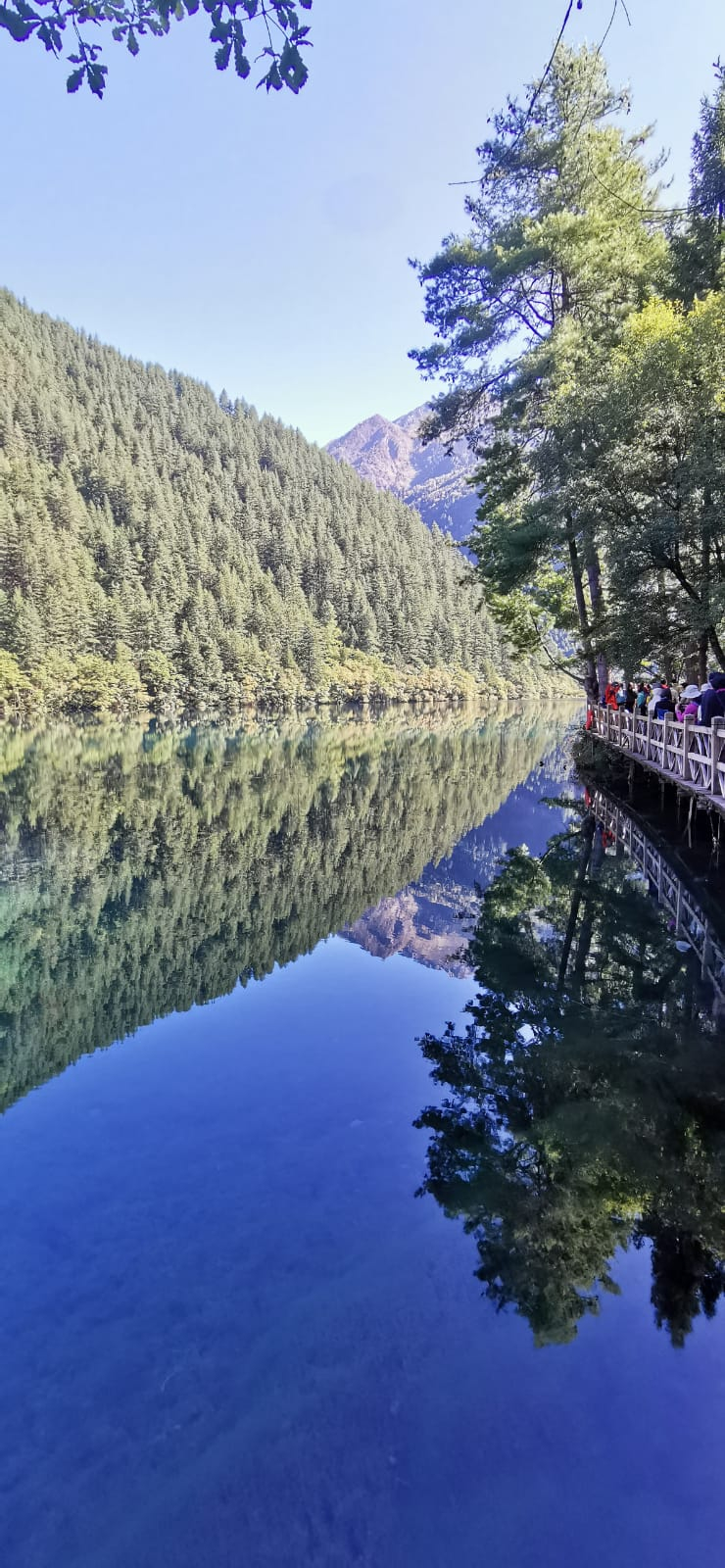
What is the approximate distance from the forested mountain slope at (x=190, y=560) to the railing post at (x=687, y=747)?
2077 inches

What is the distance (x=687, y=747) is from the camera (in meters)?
14.0

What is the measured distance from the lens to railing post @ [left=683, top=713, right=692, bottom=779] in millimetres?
13950

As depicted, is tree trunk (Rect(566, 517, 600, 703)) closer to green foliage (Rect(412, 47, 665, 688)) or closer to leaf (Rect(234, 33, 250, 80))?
green foliage (Rect(412, 47, 665, 688))

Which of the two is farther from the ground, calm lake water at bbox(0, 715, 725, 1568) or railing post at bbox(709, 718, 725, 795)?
railing post at bbox(709, 718, 725, 795)

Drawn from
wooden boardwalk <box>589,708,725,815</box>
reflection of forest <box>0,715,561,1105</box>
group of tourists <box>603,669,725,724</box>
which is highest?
group of tourists <box>603,669,725,724</box>

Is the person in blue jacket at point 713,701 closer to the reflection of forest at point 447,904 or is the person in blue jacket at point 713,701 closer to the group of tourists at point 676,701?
the group of tourists at point 676,701

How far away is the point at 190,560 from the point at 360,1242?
9357 cm

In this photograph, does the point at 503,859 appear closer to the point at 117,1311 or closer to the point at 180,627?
the point at 117,1311

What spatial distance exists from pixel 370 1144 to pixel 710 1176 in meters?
2.35

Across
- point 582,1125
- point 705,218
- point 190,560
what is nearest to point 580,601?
point 705,218

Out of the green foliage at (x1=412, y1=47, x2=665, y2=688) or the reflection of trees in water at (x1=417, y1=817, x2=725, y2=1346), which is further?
the green foliage at (x1=412, y1=47, x2=665, y2=688)

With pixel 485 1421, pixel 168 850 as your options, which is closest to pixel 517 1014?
pixel 485 1421

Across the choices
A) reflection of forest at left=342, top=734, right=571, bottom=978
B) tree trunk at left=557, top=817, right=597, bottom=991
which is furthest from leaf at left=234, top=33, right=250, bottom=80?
reflection of forest at left=342, top=734, right=571, bottom=978

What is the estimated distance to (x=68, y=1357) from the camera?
12.3ft
